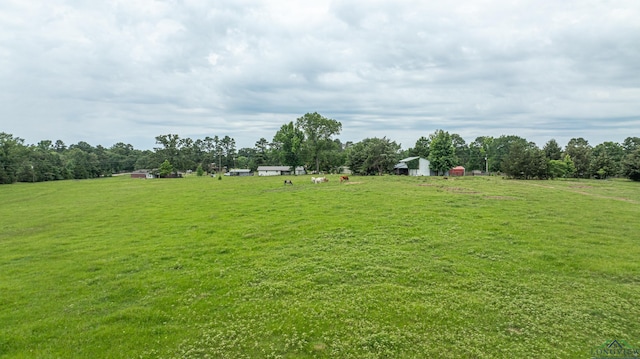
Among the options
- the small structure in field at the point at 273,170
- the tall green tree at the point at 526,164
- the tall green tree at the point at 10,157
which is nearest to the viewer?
the tall green tree at the point at 526,164

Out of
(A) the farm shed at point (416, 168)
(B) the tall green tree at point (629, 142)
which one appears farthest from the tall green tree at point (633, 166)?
(B) the tall green tree at point (629, 142)

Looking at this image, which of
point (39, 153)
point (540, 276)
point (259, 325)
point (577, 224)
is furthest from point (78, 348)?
point (39, 153)

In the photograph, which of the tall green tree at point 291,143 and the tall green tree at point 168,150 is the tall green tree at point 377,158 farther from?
the tall green tree at point 168,150

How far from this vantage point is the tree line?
181 ft

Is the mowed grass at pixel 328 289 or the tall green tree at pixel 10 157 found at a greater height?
the tall green tree at pixel 10 157

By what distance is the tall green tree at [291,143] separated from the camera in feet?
285

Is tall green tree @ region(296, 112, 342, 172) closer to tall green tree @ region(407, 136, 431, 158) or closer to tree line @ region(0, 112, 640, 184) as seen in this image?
tree line @ region(0, 112, 640, 184)

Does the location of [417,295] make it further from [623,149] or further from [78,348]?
[623,149]

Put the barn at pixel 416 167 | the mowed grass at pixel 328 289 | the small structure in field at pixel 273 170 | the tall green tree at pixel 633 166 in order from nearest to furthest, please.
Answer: the mowed grass at pixel 328 289, the tall green tree at pixel 633 166, the barn at pixel 416 167, the small structure in field at pixel 273 170

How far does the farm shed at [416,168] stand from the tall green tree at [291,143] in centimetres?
2992

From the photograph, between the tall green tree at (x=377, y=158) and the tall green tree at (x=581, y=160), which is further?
the tall green tree at (x=377, y=158)

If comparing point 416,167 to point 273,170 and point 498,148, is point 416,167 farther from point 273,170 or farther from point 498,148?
point 273,170

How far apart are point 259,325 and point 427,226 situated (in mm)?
10291

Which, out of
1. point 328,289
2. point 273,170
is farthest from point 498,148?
point 328,289
